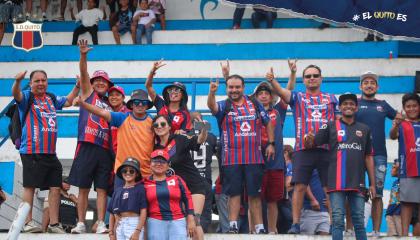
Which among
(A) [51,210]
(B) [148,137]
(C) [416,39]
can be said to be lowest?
(A) [51,210]

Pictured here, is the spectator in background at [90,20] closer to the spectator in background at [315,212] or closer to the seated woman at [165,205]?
the spectator in background at [315,212]

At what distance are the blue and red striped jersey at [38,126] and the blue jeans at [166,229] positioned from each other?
1.54 m

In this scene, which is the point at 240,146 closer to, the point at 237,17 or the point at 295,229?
the point at 295,229

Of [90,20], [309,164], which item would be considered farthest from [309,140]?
[90,20]

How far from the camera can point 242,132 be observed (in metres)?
10.8

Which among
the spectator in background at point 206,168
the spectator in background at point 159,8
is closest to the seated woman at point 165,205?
the spectator in background at point 206,168

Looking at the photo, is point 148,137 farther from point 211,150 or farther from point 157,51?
point 157,51

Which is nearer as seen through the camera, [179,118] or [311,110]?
[179,118]

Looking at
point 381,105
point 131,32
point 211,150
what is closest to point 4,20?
point 131,32

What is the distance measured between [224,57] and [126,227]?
27.0 feet

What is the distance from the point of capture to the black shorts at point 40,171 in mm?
10551

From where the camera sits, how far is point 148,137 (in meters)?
10.3

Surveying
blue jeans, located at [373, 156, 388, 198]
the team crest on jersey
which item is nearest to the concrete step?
the team crest on jersey

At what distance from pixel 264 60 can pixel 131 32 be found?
2.41 metres
